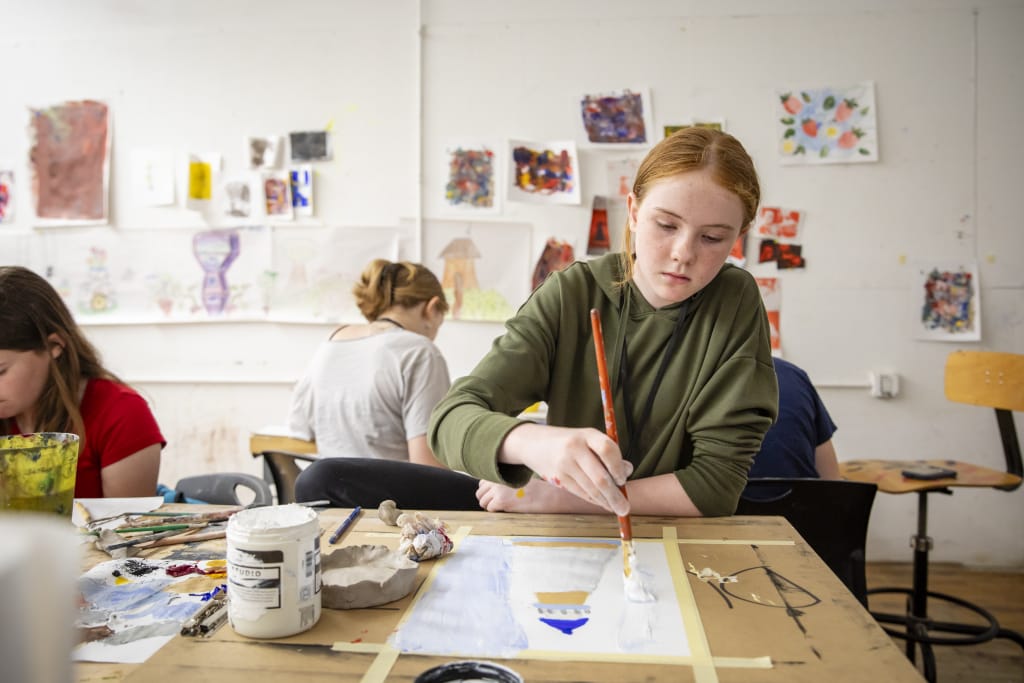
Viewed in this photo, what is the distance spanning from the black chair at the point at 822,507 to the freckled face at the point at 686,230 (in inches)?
17.8

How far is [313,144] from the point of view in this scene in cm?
331

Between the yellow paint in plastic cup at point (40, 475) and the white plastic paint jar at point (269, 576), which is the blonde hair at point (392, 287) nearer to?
the yellow paint in plastic cup at point (40, 475)

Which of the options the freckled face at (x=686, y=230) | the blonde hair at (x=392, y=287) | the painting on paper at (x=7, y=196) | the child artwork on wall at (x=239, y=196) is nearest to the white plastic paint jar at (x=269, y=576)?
the freckled face at (x=686, y=230)

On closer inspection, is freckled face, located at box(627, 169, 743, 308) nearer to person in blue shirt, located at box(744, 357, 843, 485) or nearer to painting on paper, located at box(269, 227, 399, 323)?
person in blue shirt, located at box(744, 357, 843, 485)

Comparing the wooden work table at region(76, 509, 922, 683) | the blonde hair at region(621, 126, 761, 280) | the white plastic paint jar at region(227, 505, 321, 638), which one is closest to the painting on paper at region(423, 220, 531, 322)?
the blonde hair at region(621, 126, 761, 280)

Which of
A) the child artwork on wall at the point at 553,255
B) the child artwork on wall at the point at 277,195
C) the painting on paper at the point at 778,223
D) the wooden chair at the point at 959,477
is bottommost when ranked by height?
the wooden chair at the point at 959,477

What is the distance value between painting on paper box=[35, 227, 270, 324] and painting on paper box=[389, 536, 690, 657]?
2722mm

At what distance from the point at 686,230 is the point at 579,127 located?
2223 millimetres

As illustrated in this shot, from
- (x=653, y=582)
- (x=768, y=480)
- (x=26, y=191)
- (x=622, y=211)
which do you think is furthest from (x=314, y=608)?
(x=26, y=191)

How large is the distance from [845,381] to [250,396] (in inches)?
103

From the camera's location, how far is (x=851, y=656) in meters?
0.64

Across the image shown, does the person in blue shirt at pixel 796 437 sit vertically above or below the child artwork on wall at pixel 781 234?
below

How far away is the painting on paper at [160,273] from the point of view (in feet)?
11.0

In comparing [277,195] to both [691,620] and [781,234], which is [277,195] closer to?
[781,234]
